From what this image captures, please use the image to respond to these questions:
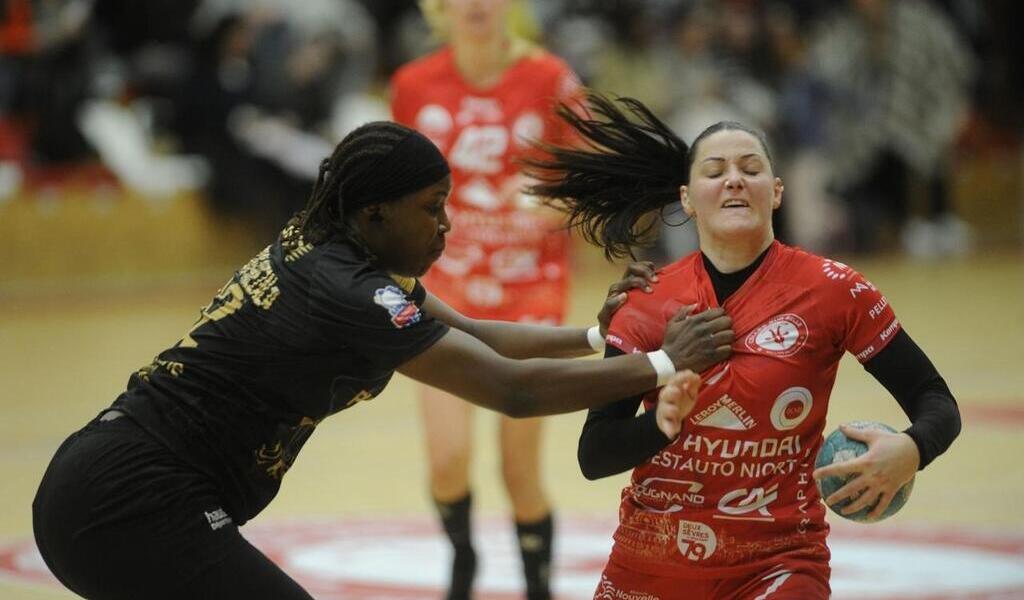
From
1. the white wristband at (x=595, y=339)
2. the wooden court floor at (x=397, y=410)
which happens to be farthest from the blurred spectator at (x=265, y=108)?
the white wristband at (x=595, y=339)

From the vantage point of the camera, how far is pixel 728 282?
185 inches

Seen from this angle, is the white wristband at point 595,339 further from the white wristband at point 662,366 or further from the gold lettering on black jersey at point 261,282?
the gold lettering on black jersey at point 261,282

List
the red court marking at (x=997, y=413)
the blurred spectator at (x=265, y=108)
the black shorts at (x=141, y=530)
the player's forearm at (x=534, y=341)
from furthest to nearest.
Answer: the blurred spectator at (x=265, y=108) → the red court marking at (x=997, y=413) → the player's forearm at (x=534, y=341) → the black shorts at (x=141, y=530)

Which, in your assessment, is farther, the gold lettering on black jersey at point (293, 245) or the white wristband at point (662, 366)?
the gold lettering on black jersey at point (293, 245)

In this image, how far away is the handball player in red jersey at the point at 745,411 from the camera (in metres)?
4.46

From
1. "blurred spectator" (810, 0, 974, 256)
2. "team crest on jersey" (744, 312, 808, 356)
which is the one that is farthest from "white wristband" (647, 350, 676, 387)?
"blurred spectator" (810, 0, 974, 256)

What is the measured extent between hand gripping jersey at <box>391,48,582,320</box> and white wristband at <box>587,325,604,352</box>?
192 cm

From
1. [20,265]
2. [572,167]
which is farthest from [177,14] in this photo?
[572,167]

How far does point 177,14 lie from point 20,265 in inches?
126

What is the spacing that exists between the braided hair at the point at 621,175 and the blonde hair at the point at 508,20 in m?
2.15

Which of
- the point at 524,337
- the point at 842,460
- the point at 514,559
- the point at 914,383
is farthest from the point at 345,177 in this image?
the point at 514,559

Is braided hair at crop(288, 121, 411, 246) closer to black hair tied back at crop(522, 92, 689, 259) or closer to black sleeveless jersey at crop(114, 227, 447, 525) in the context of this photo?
black sleeveless jersey at crop(114, 227, 447, 525)

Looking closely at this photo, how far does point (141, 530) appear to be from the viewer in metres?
4.29

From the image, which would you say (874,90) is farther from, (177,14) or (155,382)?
(155,382)
